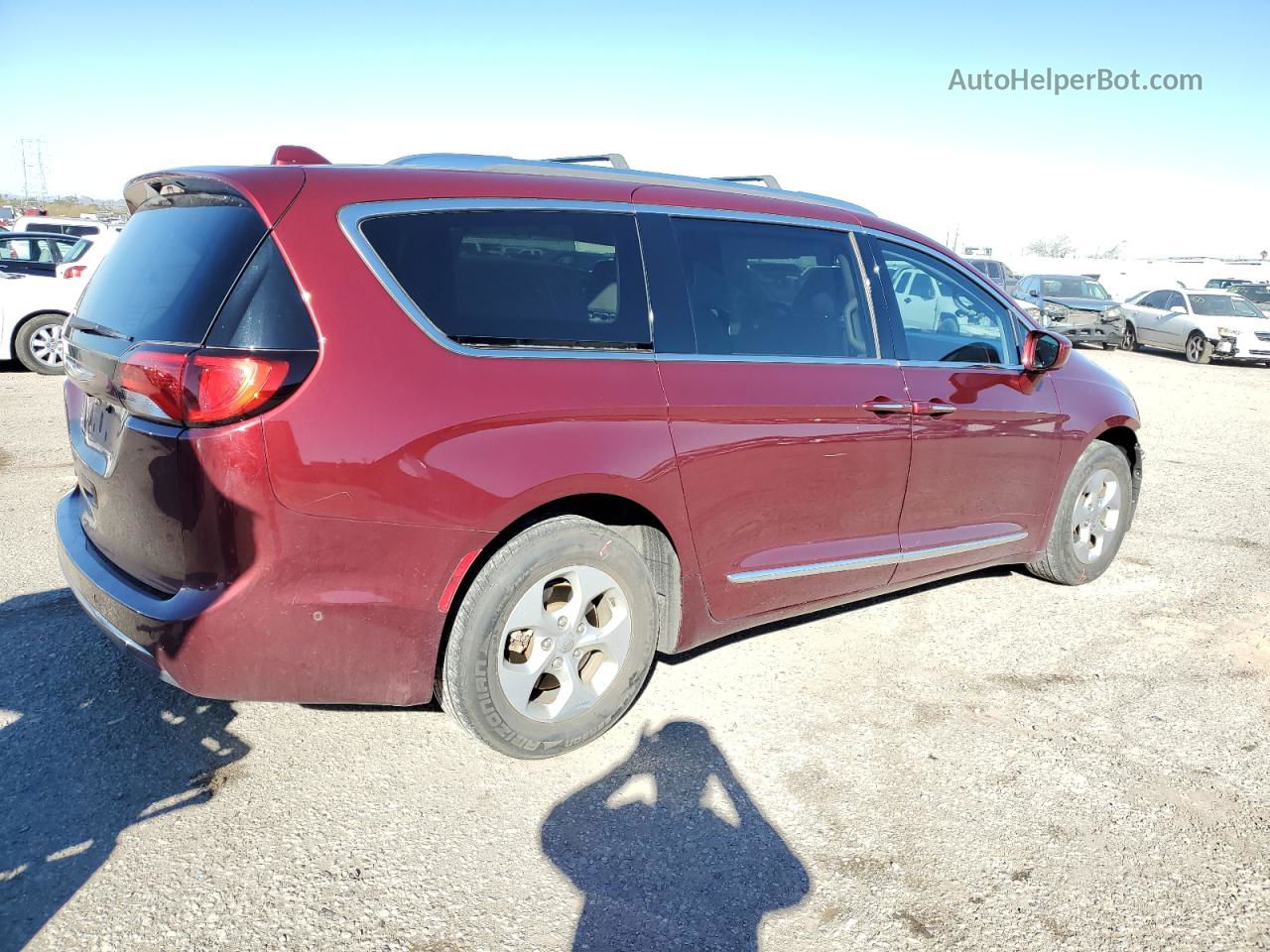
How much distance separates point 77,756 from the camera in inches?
119

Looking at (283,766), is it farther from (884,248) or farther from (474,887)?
(884,248)

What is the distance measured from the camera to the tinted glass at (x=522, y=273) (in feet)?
9.23

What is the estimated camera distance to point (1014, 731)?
3500mm

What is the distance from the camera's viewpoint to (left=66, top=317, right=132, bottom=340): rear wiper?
286 cm

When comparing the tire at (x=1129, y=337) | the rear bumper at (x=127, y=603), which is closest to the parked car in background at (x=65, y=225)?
the rear bumper at (x=127, y=603)

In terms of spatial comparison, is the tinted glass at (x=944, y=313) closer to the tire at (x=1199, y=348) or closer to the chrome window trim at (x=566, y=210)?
the chrome window trim at (x=566, y=210)

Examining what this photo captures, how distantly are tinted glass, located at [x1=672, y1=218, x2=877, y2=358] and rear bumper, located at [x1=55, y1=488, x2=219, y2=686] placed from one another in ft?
6.03

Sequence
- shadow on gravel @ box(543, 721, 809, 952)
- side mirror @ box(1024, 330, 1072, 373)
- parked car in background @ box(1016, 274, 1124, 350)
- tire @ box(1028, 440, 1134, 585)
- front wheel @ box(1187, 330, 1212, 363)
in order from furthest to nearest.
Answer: parked car in background @ box(1016, 274, 1124, 350) < front wheel @ box(1187, 330, 1212, 363) < tire @ box(1028, 440, 1134, 585) < side mirror @ box(1024, 330, 1072, 373) < shadow on gravel @ box(543, 721, 809, 952)

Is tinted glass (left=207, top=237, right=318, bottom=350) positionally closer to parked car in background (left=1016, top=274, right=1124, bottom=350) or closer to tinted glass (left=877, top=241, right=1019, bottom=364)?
tinted glass (left=877, top=241, right=1019, bottom=364)

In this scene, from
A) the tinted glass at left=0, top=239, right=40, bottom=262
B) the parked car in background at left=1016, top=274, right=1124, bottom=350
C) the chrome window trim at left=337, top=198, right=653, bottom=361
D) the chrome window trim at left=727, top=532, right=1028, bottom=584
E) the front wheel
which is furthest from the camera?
the parked car in background at left=1016, top=274, right=1124, bottom=350

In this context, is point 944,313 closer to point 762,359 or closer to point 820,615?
point 762,359

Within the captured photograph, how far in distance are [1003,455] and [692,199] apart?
6.51 feet

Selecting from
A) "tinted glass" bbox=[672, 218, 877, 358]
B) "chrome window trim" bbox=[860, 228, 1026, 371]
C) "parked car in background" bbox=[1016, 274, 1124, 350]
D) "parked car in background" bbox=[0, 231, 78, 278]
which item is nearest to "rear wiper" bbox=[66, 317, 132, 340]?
"tinted glass" bbox=[672, 218, 877, 358]

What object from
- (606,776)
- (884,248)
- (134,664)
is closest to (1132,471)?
(884,248)
